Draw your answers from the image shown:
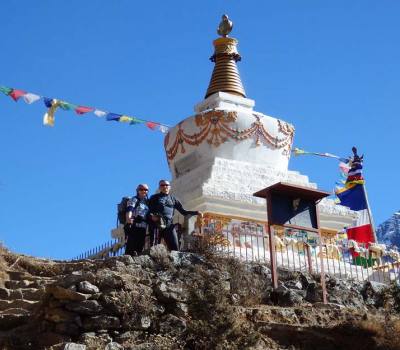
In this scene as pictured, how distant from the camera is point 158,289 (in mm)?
8836

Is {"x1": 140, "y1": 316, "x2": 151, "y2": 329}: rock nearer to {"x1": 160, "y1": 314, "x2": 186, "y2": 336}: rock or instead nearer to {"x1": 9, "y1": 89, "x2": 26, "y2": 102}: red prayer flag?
{"x1": 160, "y1": 314, "x2": 186, "y2": 336}: rock

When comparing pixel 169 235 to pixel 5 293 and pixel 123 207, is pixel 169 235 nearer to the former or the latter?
pixel 123 207

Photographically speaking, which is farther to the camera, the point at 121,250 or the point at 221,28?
the point at 221,28

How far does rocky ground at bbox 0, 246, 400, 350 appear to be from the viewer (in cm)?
819

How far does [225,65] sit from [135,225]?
10.5 m

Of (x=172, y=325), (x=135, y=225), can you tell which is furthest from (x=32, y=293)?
(x=172, y=325)

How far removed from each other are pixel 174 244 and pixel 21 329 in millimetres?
3007

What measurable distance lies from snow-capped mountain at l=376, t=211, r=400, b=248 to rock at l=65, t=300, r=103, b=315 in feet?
428

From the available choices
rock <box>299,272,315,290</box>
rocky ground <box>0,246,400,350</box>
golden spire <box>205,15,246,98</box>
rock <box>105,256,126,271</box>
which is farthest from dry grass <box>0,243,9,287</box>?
golden spire <box>205,15,246,98</box>

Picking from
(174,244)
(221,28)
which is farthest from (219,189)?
(221,28)

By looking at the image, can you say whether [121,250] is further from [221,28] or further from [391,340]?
[221,28]

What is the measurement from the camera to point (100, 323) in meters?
8.32

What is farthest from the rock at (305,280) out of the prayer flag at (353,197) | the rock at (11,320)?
the prayer flag at (353,197)

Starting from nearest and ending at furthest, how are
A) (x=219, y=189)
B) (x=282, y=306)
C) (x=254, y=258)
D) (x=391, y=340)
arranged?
(x=391, y=340) → (x=282, y=306) → (x=254, y=258) → (x=219, y=189)
